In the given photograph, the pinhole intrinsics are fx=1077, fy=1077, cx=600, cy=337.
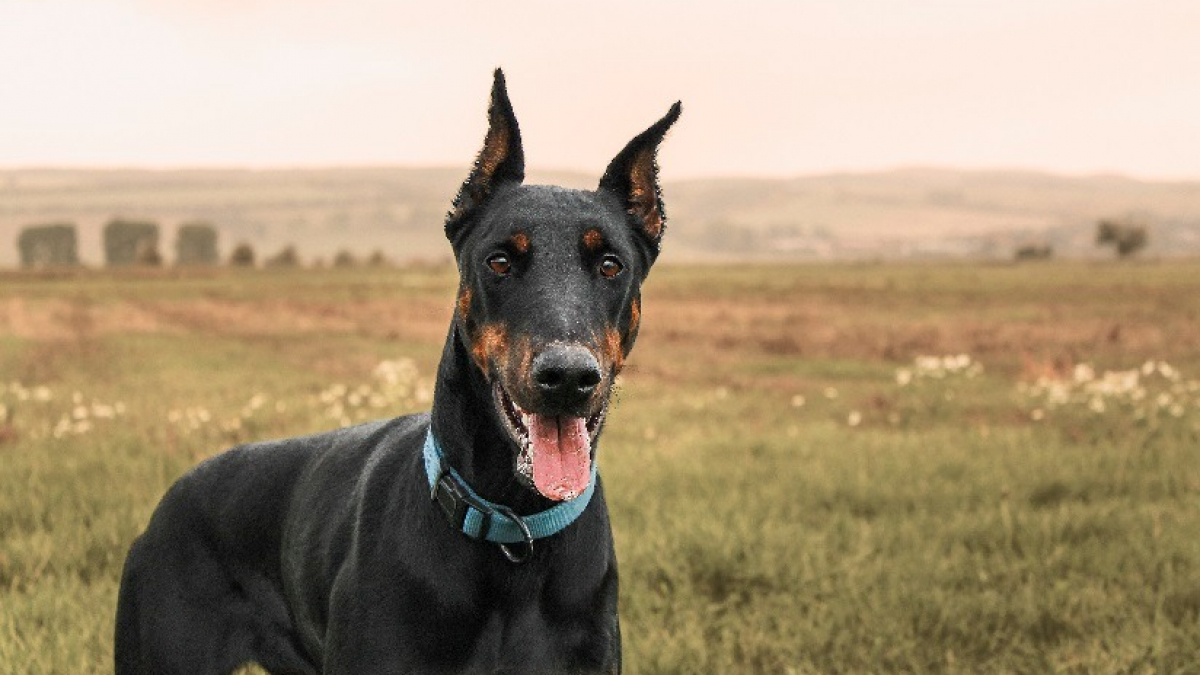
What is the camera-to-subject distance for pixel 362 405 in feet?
39.1

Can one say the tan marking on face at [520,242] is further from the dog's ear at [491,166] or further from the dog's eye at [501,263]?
the dog's ear at [491,166]

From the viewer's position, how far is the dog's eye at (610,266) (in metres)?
3.22

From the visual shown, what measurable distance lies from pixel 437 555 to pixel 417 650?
271mm

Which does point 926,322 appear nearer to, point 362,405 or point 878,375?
point 878,375

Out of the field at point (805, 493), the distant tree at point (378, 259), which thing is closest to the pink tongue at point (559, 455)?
the field at point (805, 493)

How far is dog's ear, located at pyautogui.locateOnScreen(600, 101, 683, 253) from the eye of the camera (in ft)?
11.7

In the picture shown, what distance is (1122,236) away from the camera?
99.6 metres

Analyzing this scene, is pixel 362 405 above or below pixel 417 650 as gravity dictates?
below

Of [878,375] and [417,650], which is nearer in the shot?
[417,650]

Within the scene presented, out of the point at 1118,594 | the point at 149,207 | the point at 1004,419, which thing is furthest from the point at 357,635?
the point at 149,207

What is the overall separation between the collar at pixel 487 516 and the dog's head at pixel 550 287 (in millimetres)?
159

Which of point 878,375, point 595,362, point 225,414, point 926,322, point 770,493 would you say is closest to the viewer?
point 595,362

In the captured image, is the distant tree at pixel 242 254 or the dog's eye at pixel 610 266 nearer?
the dog's eye at pixel 610 266

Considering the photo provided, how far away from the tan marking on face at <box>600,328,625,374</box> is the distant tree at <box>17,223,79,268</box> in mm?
136210
